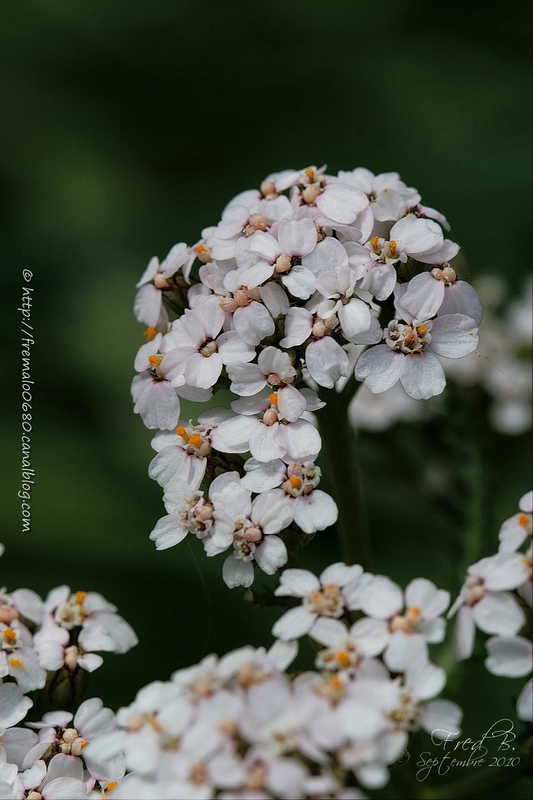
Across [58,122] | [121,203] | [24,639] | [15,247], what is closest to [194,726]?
[24,639]

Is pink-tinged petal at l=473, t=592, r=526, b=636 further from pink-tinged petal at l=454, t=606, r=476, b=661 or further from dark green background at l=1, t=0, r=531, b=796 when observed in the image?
dark green background at l=1, t=0, r=531, b=796

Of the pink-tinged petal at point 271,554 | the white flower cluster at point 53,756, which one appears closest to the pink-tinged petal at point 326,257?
the pink-tinged petal at point 271,554

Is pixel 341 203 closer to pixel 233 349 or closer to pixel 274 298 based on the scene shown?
Answer: pixel 274 298

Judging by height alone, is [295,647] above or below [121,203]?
below

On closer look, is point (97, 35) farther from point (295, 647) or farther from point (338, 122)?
point (295, 647)

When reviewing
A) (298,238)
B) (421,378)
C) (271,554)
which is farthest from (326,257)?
(271,554)

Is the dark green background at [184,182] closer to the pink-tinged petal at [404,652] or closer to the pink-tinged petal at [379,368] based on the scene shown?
the pink-tinged petal at [379,368]

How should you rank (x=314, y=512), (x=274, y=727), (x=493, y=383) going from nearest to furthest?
(x=274, y=727) < (x=314, y=512) < (x=493, y=383)
